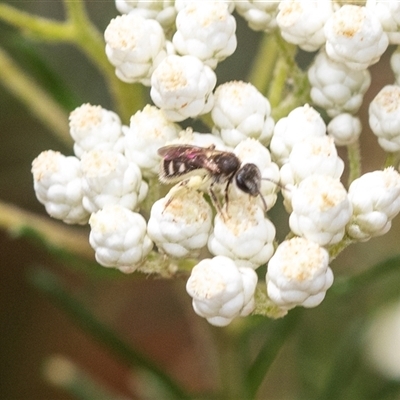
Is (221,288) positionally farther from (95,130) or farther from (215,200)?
(95,130)

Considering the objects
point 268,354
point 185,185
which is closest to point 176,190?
point 185,185

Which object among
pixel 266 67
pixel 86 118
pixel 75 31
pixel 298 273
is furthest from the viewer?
pixel 266 67

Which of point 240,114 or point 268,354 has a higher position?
point 240,114

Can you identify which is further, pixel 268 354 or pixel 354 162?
pixel 268 354

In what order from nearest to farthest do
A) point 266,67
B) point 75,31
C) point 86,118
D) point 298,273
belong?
point 298,273 < point 86,118 < point 75,31 < point 266,67

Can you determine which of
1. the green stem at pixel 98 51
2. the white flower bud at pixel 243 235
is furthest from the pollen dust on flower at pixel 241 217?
the green stem at pixel 98 51

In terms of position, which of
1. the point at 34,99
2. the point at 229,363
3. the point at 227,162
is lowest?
the point at 229,363

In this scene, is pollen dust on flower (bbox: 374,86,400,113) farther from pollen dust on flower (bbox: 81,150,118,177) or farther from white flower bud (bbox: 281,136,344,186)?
pollen dust on flower (bbox: 81,150,118,177)
